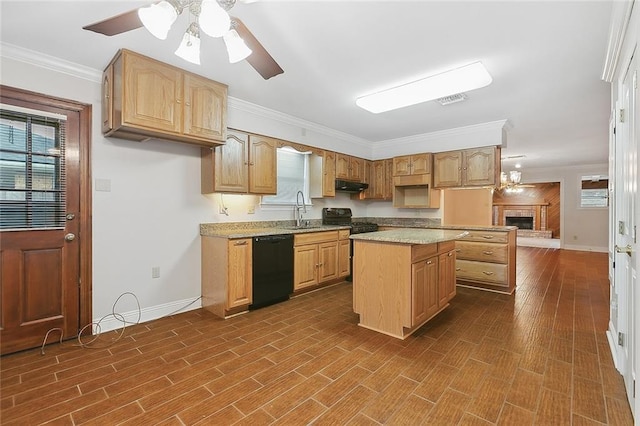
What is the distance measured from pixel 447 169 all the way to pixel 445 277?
7.35 ft

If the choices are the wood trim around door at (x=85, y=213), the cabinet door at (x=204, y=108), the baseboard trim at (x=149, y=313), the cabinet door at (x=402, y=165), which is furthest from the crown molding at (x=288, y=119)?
the baseboard trim at (x=149, y=313)

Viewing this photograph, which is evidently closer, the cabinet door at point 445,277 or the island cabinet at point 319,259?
the cabinet door at point 445,277

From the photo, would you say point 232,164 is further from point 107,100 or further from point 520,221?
point 520,221

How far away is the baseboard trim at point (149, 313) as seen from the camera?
288 cm

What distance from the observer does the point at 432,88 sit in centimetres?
301

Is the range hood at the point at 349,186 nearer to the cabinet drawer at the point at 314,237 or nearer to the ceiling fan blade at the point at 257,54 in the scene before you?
the cabinet drawer at the point at 314,237

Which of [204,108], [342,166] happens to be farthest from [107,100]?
[342,166]

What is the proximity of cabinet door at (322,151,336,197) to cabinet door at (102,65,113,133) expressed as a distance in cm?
293

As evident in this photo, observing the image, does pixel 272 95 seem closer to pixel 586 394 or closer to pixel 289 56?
pixel 289 56

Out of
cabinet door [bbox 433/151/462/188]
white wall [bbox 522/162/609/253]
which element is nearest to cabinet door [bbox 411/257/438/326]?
cabinet door [bbox 433/151/462/188]

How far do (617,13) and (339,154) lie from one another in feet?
12.0

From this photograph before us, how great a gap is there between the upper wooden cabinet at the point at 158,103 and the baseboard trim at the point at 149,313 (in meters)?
1.80

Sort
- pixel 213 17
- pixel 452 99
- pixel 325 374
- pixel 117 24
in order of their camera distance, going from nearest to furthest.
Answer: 1. pixel 213 17
2. pixel 117 24
3. pixel 325 374
4. pixel 452 99

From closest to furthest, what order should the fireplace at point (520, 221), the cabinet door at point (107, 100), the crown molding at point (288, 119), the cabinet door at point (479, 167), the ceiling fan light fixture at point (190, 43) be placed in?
1. the ceiling fan light fixture at point (190, 43)
2. the cabinet door at point (107, 100)
3. the crown molding at point (288, 119)
4. the cabinet door at point (479, 167)
5. the fireplace at point (520, 221)
